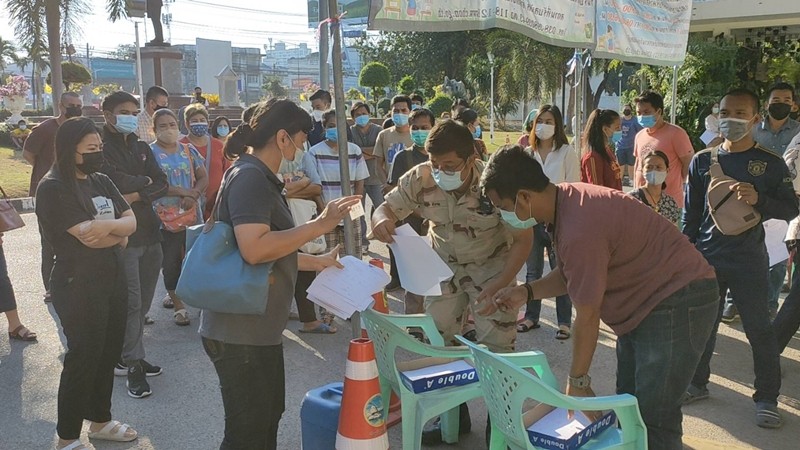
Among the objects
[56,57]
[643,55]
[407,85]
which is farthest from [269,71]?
[643,55]

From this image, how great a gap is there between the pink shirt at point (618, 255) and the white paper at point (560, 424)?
0.40 metres

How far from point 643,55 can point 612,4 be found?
110cm

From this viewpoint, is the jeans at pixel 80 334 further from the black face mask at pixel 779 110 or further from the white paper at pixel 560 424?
the black face mask at pixel 779 110

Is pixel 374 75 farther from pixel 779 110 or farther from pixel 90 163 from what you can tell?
pixel 90 163

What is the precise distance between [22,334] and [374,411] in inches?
164

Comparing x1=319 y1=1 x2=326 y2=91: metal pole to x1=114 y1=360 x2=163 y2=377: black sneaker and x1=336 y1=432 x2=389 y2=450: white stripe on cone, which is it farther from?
x1=114 y1=360 x2=163 y2=377: black sneaker

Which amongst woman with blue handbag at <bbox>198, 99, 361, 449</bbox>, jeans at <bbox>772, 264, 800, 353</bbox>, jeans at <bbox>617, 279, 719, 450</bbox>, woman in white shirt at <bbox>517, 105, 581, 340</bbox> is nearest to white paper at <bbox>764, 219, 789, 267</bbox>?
jeans at <bbox>772, 264, 800, 353</bbox>

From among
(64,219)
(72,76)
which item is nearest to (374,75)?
(72,76)

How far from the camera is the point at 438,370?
3.42m

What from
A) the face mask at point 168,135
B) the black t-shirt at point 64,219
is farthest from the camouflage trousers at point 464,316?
the face mask at point 168,135

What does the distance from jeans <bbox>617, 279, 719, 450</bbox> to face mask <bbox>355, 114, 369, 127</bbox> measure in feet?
21.2

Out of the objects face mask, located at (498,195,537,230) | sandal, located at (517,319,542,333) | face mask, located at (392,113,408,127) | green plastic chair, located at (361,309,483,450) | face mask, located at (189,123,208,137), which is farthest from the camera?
face mask, located at (392,113,408,127)

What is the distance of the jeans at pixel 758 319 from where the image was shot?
13.4 ft

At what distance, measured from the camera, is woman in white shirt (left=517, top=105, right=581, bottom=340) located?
18.9ft
